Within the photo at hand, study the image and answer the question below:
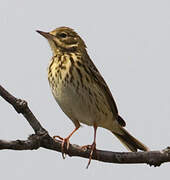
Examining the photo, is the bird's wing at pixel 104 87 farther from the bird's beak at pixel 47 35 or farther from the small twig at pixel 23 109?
the small twig at pixel 23 109

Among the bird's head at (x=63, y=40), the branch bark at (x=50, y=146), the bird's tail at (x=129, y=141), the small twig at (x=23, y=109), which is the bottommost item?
the bird's tail at (x=129, y=141)

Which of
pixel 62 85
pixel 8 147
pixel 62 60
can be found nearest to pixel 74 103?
pixel 62 85

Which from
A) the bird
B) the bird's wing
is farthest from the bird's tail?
the bird's wing

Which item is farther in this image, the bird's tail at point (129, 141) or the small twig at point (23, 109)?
the bird's tail at point (129, 141)

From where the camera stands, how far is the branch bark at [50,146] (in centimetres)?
421

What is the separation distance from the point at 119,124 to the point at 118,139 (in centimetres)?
32

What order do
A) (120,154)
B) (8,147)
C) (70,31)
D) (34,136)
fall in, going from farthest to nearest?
(70,31), (120,154), (34,136), (8,147)

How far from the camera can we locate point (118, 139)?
24.4 ft

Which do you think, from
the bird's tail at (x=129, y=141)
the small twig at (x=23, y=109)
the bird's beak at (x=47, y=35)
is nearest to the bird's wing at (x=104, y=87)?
the bird's tail at (x=129, y=141)

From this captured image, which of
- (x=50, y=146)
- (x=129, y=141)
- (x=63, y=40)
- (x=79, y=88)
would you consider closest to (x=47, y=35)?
(x=63, y=40)

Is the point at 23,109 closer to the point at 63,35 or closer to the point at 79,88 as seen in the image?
the point at 79,88

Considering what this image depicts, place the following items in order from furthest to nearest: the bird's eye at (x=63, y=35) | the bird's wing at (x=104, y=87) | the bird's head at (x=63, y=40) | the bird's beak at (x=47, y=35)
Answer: the bird's eye at (x=63, y=35) → the bird's head at (x=63, y=40) → the bird's beak at (x=47, y=35) → the bird's wing at (x=104, y=87)

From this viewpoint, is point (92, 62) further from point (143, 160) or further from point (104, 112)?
point (143, 160)

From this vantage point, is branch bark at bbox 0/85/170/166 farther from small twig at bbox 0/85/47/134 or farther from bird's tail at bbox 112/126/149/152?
bird's tail at bbox 112/126/149/152
